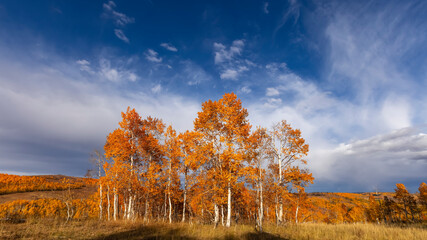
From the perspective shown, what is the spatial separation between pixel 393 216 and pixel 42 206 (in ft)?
319

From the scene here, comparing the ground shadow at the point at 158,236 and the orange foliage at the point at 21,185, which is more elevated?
the ground shadow at the point at 158,236

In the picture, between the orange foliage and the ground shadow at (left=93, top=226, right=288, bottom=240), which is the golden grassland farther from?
the orange foliage

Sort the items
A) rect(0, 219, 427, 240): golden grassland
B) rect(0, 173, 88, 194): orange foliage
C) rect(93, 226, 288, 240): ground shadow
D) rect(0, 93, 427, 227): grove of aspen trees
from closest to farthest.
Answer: rect(93, 226, 288, 240): ground shadow
rect(0, 219, 427, 240): golden grassland
rect(0, 93, 427, 227): grove of aspen trees
rect(0, 173, 88, 194): orange foliage

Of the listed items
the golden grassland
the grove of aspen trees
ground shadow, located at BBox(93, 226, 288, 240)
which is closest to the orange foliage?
the grove of aspen trees

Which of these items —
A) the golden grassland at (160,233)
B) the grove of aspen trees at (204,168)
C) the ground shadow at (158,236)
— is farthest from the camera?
the grove of aspen trees at (204,168)

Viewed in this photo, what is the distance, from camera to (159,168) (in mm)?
24031

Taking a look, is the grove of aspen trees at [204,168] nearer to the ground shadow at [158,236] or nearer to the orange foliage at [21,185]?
the ground shadow at [158,236]

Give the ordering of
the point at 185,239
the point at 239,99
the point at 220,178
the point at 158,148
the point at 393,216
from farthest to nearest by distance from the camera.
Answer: the point at 393,216 < the point at 158,148 < the point at 239,99 < the point at 220,178 < the point at 185,239

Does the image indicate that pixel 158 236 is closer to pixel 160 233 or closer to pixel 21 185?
pixel 160 233

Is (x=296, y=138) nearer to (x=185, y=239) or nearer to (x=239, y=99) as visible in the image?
(x=239, y=99)

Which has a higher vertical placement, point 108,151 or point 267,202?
point 108,151

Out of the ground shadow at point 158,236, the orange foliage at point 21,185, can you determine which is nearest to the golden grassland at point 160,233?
the ground shadow at point 158,236

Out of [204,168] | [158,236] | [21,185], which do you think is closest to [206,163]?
[204,168]

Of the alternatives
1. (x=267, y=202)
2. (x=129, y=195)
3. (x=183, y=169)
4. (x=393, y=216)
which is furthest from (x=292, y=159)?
(x=393, y=216)
